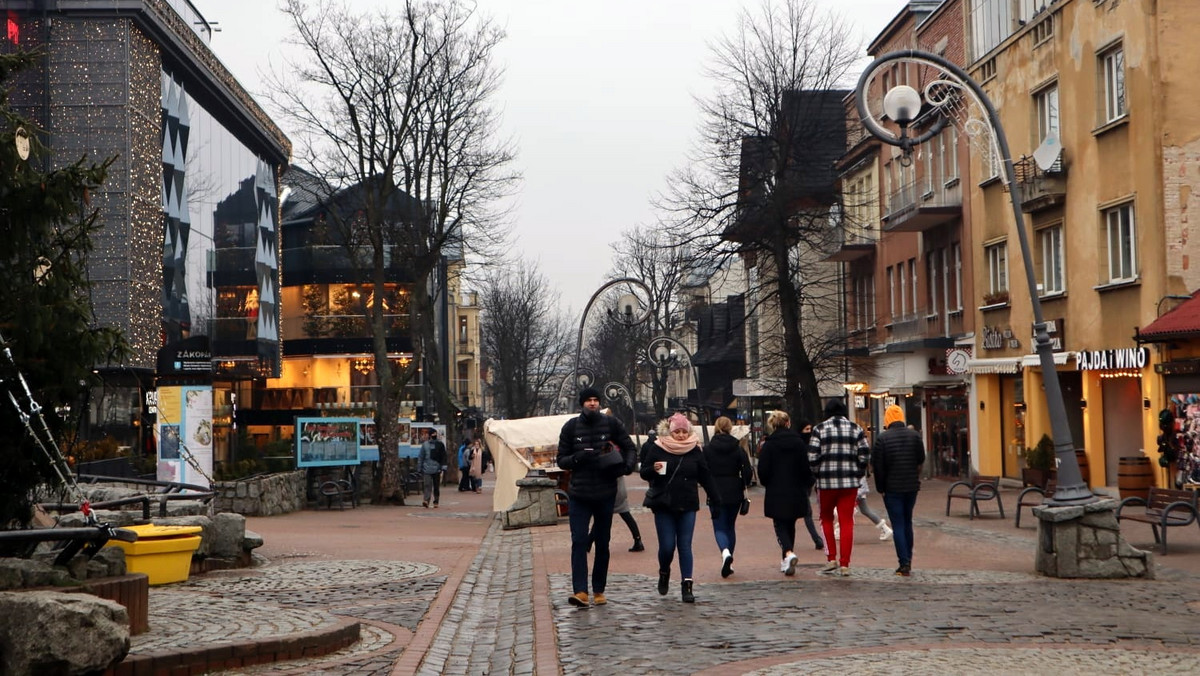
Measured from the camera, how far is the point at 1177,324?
24.3m

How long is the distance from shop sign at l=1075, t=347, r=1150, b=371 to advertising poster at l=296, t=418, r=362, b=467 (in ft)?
54.7

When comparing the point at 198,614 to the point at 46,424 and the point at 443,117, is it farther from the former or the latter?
the point at 443,117

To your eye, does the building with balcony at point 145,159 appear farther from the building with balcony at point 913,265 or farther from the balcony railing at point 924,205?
the balcony railing at point 924,205

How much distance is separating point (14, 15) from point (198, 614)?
1097 inches

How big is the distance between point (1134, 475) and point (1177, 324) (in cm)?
270

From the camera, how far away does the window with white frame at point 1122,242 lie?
27.0 metres

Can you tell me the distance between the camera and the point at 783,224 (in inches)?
1470

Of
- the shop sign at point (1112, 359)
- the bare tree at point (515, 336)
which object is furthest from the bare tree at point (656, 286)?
the shop sign at point (1112, 359)

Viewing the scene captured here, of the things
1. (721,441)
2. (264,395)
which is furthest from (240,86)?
(721,441)

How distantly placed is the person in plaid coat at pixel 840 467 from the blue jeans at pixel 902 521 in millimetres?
475

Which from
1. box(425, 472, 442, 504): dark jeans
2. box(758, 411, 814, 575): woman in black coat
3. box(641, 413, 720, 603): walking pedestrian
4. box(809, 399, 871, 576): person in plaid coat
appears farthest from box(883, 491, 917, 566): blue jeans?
box(425, 472, 442, 504): dark jeans

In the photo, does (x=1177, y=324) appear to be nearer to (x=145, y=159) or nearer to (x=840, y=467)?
(x=840, y=467)

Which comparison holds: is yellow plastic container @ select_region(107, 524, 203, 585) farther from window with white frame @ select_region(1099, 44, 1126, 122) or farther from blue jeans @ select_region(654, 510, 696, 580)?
window with white frame @ select_region(1099, 44, 1126, 122)

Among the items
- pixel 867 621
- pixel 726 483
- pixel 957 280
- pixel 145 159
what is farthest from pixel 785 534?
pixel 145 159
